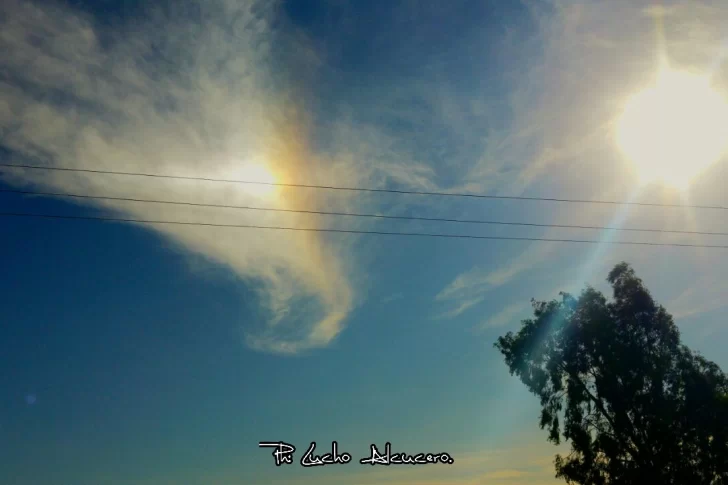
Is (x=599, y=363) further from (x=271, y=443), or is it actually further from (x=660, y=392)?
(x=271, y=443)

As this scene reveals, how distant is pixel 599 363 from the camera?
34.4 metres

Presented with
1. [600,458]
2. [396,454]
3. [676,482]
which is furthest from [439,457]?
[676,482]

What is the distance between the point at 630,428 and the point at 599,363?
172 inches

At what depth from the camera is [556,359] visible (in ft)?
118

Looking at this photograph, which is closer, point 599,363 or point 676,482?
point 676,482

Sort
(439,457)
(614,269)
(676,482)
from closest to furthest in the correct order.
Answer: (439,457), (676,482), (614,269)

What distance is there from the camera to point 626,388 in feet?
108

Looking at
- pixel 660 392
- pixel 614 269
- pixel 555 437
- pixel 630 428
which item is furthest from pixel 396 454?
pixel 614 269

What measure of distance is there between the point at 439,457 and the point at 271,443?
377 inches

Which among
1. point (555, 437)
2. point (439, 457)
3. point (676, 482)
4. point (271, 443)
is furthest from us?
point (555, 437)

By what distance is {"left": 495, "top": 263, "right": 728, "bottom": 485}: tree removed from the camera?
31016mm

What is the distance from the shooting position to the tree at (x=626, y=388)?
31.0 m

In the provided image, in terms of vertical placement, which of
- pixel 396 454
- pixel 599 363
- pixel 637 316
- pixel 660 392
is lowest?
pixel 396 454

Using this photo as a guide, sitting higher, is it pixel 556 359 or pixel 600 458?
pixel 556 359
